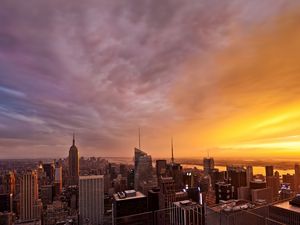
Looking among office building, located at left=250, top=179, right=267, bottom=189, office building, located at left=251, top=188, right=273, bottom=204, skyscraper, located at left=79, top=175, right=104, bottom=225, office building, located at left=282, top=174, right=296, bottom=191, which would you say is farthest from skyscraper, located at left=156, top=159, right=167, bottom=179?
office building, located at left=282, top=174, right=296, bottom=191

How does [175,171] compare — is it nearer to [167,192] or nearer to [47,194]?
[167,192]

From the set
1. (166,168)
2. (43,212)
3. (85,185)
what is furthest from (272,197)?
(43,212)

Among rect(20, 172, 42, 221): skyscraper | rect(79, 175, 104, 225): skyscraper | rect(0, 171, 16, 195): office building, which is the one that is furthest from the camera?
rect(0, 171, 16, 195): office building

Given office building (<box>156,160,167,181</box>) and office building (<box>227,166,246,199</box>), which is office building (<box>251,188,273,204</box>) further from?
office building (<box>156,160,167,181</box>)

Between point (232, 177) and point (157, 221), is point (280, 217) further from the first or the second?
point (232, 177)

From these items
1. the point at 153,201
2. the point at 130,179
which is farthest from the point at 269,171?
the point at 130,179

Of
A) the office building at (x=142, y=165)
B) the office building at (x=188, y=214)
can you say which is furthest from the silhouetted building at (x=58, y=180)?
the office building at (x=188, y=214)

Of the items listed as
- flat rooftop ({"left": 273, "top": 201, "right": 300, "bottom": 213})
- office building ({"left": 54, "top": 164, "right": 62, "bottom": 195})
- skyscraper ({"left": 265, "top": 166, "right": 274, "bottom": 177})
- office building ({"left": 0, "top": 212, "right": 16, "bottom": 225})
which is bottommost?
office building ({"left": 0, "top": 212, "right": 16, "bottom": 225})

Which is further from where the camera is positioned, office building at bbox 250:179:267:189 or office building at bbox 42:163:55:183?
office building at bbox 42:163:55:183
